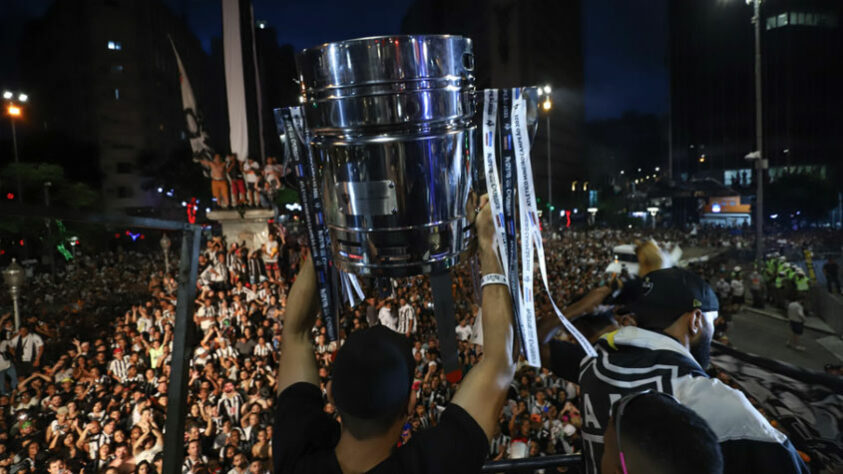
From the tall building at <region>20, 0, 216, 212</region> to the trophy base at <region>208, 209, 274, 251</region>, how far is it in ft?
122

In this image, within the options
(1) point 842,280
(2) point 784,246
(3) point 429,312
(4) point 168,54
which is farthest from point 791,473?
(4) point 168,54

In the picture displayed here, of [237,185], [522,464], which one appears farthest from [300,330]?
[237,185]

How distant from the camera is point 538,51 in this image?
247 feet

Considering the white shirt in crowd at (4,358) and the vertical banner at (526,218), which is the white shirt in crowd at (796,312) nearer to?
the vertical banner at (526,218)

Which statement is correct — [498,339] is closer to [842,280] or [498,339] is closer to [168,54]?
[842,280]

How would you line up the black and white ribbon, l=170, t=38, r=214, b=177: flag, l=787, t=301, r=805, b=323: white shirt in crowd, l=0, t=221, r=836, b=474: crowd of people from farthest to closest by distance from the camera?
l=170, t=38, r=214, b=177: flag
l=787, t=301, r=805, b=323: white shirt in crowd
l=0, t=221, r=836, b=474: crowd of people
the black and white ribbon

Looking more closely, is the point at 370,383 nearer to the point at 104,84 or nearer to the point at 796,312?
the point at 796,312

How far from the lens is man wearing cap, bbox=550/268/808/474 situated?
1517mm

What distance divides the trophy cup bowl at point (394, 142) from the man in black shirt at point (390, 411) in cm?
23

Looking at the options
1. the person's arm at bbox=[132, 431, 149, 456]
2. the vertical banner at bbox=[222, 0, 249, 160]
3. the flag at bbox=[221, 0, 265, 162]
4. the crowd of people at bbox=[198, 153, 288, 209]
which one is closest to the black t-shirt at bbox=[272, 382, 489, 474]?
the person's arm at bbox=[132, 431, 149, 456]

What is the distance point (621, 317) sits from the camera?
299 cm

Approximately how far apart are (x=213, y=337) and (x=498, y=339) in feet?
31.0

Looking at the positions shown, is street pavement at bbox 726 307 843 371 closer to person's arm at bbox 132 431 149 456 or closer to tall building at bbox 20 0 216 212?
person's arm at bbox 132 431 149 456

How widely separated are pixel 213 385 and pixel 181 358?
665cm
